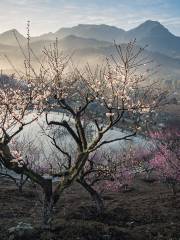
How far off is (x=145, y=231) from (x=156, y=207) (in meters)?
10.3

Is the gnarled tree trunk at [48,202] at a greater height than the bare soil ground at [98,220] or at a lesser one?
greater

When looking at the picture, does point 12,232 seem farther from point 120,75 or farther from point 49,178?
point 120,75

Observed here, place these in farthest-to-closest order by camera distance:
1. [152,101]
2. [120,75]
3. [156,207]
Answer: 1. [156,207]
2. [152,101]
3. [120,75]

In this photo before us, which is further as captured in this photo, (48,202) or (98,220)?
(98,220)

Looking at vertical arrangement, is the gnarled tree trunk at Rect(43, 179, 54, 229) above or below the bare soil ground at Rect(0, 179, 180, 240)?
above

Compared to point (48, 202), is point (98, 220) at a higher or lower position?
lower

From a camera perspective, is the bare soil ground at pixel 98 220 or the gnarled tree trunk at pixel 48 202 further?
the gnarled tree trunk at pixel 48 202

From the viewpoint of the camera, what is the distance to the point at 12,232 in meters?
19.1

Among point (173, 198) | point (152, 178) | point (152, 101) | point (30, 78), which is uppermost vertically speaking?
point (30, 78)

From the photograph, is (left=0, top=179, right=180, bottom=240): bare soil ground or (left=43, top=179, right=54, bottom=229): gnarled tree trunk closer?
(left=0, top=179, right=180, bottom=240): bare soil ground

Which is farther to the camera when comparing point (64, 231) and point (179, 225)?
point (179, 225)

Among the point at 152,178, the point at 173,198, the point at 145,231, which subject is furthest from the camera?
the point at 152,178

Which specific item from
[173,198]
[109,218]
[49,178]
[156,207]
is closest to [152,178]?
[173,198]

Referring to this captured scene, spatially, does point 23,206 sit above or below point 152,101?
below
